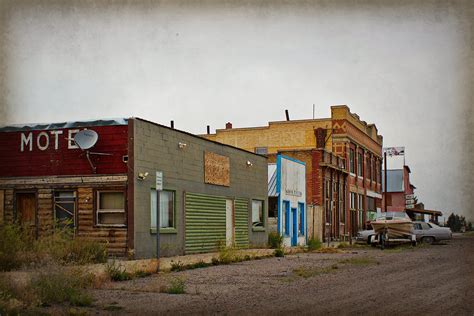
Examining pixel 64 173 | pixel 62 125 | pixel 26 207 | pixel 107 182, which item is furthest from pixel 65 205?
pixel 62 125

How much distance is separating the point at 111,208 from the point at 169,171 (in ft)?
8.98

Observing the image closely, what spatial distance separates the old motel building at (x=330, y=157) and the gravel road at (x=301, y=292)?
20.4 metres

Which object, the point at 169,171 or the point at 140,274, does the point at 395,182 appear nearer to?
the point at 169,171

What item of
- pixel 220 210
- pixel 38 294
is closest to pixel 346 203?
pixel 220 210

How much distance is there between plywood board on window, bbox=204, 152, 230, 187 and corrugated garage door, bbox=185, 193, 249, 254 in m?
0.68

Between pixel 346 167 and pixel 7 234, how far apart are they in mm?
34724

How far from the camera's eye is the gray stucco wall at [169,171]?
20.5m

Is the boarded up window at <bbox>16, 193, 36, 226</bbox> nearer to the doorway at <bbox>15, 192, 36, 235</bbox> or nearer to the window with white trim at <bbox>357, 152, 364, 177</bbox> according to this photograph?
the doorway at <bbox>15, 192, 36, 235</bbox>

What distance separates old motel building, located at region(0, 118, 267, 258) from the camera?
20.4 meters

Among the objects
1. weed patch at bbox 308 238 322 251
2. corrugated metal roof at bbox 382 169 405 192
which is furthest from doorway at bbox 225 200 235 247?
corrugated metal roof at bbox 382 169 405 192

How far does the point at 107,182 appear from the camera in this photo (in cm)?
2052

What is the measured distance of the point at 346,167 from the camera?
1882 inches

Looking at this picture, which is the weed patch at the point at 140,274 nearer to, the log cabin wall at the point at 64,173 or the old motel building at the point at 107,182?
the old motel building at the point at 107,182

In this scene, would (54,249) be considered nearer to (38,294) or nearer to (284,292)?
(38,294)
